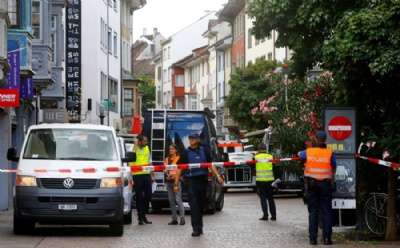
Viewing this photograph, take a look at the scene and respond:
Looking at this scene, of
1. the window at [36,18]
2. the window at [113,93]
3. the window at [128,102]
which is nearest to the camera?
the window at [36,18]

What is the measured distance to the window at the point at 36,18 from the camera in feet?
115

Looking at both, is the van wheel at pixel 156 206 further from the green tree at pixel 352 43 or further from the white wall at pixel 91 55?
the white wall at pixel 91 55

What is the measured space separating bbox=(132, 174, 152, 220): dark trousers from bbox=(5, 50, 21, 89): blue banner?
429 centimetres

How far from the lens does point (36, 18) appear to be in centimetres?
3656

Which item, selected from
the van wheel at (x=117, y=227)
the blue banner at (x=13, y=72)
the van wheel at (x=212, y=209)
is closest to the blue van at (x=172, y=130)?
the van wheel at (x=212, y=209)

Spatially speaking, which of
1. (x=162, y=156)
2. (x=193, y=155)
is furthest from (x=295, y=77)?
(x=162, y=156)

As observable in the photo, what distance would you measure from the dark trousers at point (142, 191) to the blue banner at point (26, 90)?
6722mm

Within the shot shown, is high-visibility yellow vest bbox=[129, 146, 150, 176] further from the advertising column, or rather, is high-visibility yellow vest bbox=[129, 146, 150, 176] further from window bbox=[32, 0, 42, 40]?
window bbox=[32, 0, 42, 40]

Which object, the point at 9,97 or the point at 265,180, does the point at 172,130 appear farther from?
the point at 9,97

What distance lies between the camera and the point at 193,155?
20.6 metres

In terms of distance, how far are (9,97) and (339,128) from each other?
8781mm

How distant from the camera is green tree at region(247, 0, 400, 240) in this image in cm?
1717

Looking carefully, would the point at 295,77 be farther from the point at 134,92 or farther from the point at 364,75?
the point at 134,92

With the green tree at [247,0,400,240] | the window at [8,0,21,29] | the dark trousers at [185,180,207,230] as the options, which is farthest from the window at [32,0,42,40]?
the dark trousers at [185,180,207,230]
